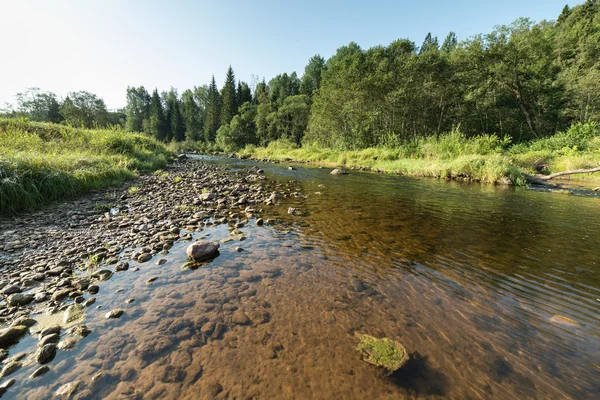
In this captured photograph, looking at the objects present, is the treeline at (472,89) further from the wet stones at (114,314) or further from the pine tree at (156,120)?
the pine tree at (156,120)

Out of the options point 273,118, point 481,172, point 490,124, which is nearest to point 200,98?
point 273,118

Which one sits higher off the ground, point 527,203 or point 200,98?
point 200,98

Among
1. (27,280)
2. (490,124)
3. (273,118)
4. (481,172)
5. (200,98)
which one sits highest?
(200,98)

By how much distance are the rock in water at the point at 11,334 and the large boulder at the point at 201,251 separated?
2209mm

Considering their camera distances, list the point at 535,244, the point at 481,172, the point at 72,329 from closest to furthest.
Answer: the point at 72,329, the point at 535,244, the point at 481,172

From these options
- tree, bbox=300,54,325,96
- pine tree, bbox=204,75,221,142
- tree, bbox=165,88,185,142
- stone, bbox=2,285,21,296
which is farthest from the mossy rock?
tree, bbox=165,88,185,142

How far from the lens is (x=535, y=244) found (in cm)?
567

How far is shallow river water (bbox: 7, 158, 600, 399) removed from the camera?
220 centimetres

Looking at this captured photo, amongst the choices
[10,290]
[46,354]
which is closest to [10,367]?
[46,354]

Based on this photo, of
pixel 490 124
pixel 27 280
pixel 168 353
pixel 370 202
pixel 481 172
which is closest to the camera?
pixel 168 353

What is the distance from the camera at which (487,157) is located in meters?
17.0

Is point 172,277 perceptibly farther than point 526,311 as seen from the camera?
Yes

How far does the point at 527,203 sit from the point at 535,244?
5.94 metres

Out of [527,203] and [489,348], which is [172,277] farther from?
[527,203]
